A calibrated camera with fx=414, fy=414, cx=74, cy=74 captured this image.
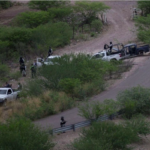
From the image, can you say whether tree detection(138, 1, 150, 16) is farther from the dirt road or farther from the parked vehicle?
the parked vehicle

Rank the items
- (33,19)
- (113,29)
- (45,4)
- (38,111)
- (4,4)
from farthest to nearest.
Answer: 1. (4,4)
2. (45,4)
3. (113,29)
4. (33,19)
5. (38,111)

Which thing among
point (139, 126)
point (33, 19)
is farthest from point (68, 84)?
point (33, 19)

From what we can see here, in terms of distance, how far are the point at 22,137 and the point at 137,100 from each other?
972cm

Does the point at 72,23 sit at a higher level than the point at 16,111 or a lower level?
higher

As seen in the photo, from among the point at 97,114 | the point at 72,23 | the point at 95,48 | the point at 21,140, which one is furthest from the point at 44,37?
the point at 21,140

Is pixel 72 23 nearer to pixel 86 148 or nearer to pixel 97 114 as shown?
pixel 97 114

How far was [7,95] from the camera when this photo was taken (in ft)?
98.1

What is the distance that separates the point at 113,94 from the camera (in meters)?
29.0

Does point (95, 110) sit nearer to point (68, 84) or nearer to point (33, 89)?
point (68, 84)

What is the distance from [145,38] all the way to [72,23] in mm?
15156

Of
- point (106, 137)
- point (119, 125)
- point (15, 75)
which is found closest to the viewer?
point (106, 137)

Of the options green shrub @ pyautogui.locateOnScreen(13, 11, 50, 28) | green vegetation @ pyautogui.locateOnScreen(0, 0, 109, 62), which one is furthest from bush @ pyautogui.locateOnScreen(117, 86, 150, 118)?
green shrub @ pyautogui.locateOnScreen(13, 11, 50, 28)

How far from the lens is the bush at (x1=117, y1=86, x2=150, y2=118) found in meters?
23.7

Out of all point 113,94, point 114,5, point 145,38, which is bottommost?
point 113,94
